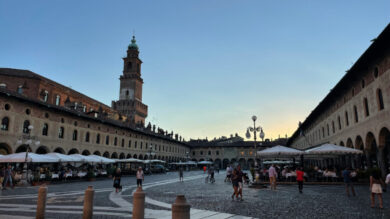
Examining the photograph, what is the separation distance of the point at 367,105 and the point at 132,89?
69649 mm

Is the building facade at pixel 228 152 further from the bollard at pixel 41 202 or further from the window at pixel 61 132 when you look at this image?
the bollard at pixel 41 202

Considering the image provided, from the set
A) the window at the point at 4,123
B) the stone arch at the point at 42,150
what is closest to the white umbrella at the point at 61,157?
the window at the point at 4,123

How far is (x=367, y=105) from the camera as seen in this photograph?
1864 centimetres

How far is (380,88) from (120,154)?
1371 inches

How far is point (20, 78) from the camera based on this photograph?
120 ft

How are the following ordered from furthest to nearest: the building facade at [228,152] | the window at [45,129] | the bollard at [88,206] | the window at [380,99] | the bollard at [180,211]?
the building facade at [228,152]
the window at [45,129]
the window at [380,99]
the bollard at [88,206]
the bollard at [180,211]

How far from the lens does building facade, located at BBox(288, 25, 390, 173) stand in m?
15.5

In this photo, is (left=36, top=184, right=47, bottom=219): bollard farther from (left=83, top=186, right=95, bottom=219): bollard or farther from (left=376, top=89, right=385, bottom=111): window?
(left=376, top=89, right=385, bottom=111): window

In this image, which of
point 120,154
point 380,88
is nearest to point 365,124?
point 380,88

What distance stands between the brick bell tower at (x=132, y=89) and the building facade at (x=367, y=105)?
58.7 metres

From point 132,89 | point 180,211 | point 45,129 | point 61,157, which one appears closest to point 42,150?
point 45,129

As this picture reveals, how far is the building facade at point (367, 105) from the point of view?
15.5 m

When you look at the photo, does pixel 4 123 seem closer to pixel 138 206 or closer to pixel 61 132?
pixel 61 132

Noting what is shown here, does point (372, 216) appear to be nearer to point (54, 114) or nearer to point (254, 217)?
point (254, 217)
